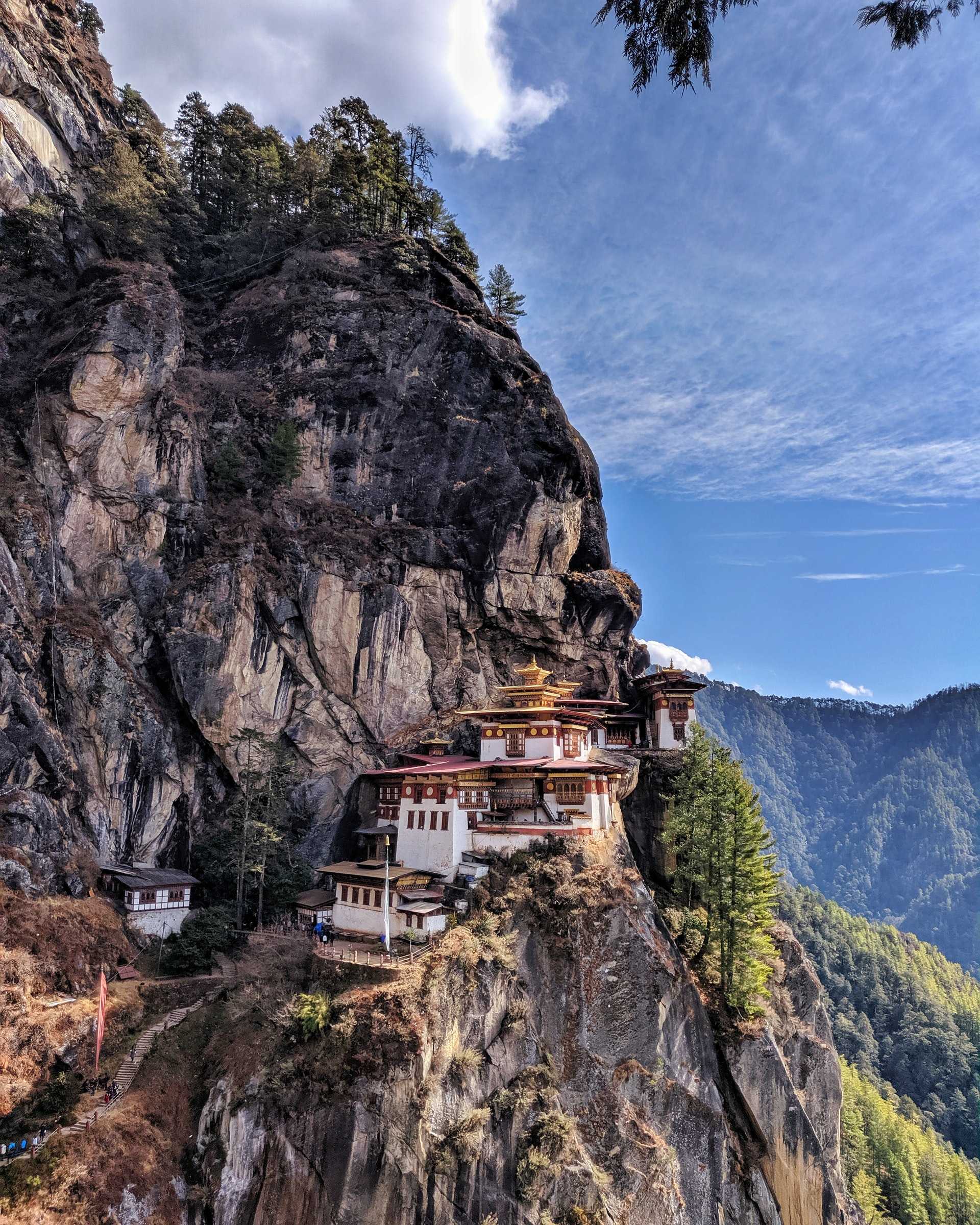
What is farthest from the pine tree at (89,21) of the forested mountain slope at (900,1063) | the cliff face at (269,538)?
the forested mountain slope at (900,1063)

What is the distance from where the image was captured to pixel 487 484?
4831 centimetres

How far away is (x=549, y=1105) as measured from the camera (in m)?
27.7

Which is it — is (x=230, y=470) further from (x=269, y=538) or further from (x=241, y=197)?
(x=241, y=197)

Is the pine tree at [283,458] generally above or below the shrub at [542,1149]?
above

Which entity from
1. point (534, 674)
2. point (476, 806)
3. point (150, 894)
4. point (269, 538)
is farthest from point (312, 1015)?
point (269, 538)

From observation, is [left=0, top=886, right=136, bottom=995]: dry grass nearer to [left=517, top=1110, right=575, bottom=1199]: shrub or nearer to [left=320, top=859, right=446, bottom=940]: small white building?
[left=320, top=859, right=446, bottom=940]: small white building

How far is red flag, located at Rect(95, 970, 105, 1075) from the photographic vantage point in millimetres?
24922

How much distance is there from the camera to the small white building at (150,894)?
32625 millimetres

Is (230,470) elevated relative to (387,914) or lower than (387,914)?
elevated

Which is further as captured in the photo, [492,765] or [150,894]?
[492,765]

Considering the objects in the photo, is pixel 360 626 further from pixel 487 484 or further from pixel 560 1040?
pixel 560 1040

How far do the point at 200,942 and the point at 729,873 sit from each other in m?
24.4

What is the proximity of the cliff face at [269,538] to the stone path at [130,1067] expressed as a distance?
810cm

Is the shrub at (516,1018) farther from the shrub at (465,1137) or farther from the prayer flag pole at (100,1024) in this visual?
the prayer flag pole at (100,1024)
